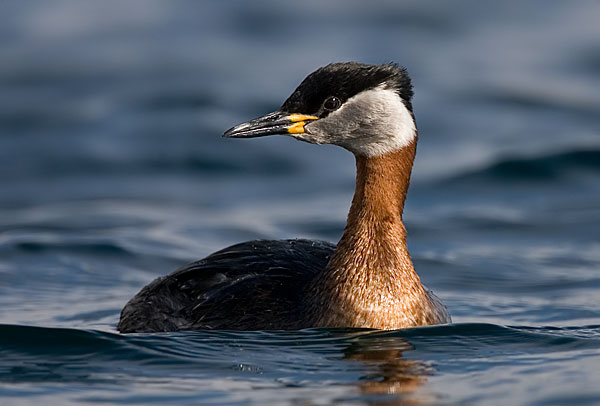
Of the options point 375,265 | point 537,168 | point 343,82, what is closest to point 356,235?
point 375,265

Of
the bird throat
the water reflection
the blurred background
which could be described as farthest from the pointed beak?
the blurred background

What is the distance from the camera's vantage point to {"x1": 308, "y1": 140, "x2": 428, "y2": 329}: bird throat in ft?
30.1

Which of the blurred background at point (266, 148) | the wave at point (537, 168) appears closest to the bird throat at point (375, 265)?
the blurred background at point (266, 148)

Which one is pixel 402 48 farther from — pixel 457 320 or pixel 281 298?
pixel 281 298

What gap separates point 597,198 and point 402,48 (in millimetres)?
6756

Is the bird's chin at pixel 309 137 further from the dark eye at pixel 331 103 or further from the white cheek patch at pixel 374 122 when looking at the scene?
the dark eye at pixel 331 103

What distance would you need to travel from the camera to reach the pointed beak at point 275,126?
9383 millimetres

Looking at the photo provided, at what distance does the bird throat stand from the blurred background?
1.94 meters

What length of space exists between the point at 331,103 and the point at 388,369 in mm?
1962

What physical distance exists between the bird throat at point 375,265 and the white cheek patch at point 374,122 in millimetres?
85

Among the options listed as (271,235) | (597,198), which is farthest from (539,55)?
(271,235)

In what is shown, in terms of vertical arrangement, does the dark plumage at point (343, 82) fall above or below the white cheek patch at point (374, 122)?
above

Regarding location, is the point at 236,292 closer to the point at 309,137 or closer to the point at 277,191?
the point at 309,137

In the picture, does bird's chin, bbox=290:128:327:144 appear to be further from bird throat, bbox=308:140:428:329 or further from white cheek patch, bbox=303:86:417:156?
bird throat, bbox=308:140:428:329
